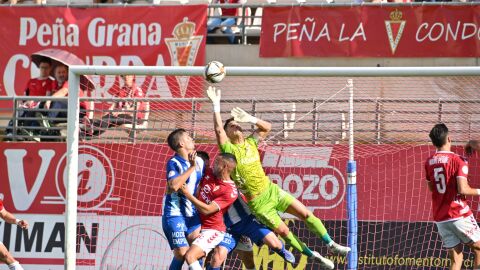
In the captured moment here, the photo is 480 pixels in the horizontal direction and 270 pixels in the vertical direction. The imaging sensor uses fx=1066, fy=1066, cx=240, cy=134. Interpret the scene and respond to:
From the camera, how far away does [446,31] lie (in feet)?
50.8

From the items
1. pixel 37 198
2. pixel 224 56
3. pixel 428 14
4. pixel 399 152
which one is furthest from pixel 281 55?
pixel 37 198

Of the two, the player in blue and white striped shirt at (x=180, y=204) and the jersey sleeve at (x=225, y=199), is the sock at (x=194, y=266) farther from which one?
the jersey sleeve at (x=225, y=199)

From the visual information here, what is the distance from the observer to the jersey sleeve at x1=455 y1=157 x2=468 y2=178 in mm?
11984

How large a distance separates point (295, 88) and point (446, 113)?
2.11 meters

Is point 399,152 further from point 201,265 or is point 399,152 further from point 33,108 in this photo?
point 33,108

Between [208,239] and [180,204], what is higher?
[180,204]

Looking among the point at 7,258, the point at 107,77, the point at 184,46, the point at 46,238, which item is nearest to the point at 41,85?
the point at 107,77

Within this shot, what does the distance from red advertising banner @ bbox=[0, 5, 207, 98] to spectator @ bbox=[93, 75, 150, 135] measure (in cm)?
77

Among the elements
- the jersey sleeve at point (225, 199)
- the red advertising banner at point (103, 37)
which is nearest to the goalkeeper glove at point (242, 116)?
the jersey sleeve at point (225, 199)

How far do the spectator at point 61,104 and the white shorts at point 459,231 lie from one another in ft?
16.9

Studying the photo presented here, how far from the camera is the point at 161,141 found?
1459cm

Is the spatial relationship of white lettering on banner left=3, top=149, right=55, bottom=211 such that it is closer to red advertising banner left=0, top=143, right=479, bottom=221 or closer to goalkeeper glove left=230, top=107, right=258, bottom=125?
red advertising banner left=0, top=143, right=479, bottom=221

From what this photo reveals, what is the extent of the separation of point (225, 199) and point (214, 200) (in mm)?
126

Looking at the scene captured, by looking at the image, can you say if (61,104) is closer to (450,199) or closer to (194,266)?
(194,266)
